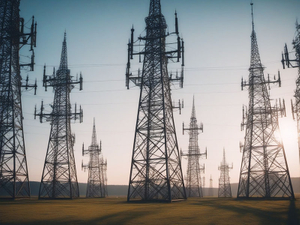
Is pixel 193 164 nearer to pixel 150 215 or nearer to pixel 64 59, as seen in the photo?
pixel 64 59

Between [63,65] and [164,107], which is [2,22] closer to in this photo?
[63,65]

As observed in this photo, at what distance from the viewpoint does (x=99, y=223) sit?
40.0 feet

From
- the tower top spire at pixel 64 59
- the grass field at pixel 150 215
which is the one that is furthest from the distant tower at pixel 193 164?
the grass field at pixel 150 215

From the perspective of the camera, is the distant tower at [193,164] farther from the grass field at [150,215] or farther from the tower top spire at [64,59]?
the grass field at [150,215]

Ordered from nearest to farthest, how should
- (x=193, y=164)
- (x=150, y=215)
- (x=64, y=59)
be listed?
1. (x=150, y=215)
2. (x=64, y=59)
3. (x=193, y=164)

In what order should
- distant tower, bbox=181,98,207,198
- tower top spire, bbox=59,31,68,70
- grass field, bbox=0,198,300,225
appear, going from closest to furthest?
grass field, bbox=0,198,300,225
tower top spire, bbox=59,31,68,70
distant tower, bbox=181,98,207,198

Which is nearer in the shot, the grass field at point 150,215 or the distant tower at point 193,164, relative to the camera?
the grass field at point 150,215

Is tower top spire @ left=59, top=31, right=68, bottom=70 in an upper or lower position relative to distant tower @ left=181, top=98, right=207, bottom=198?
upper

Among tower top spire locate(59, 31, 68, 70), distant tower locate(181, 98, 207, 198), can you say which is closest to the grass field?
tower top spire locate(59, 31, 68, 70)

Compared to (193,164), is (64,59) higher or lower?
higher

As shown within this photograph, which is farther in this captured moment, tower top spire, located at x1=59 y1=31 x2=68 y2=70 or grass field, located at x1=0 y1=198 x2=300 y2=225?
tower top spire, located at x1=59 y1=31 x2=68 y2=70

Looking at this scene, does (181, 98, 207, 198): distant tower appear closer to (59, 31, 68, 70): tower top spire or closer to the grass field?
(59, 31, 68, 70): tower top spire

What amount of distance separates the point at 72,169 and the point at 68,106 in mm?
9123

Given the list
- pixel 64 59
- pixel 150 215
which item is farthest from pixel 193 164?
pixel 150 215
